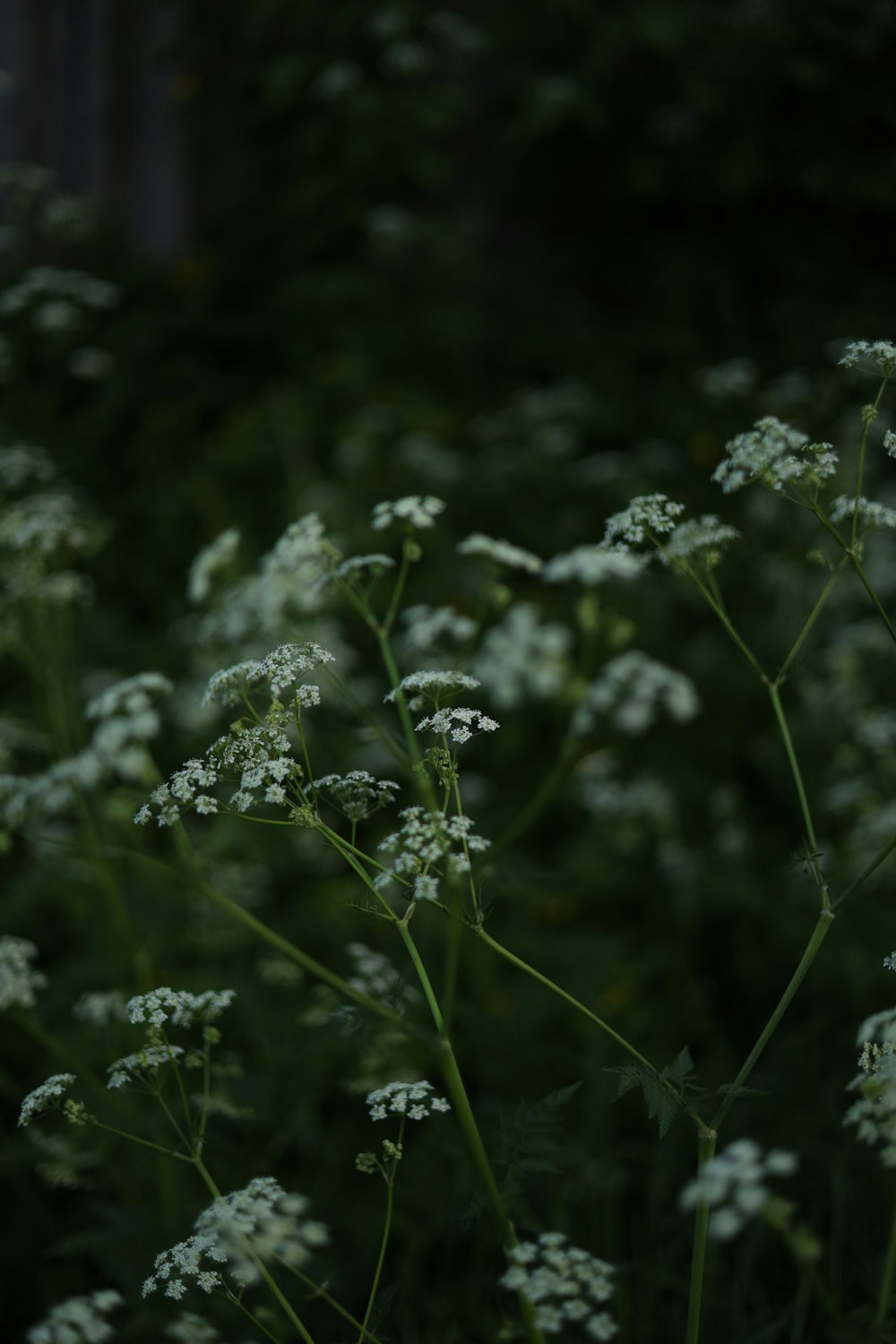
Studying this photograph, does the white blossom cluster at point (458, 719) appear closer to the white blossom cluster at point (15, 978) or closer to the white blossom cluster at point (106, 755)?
the white blossom cluster at point (106, 755)

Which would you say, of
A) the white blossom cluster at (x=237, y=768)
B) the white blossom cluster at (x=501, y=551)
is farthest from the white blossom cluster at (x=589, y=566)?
the white blossom cluster at (x=237, y=768)

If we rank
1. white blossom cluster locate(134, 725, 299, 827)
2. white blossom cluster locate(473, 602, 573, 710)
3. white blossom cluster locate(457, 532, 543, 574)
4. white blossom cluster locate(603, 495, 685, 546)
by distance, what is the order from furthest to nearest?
1. white blossom cluster locate(473, 602, 573, 710)
2. white blossom cluster locate(457, 532, 543, 574)
3. white blossom cluster locate(603, 495, 685, 546)
4. white blossom cluster locate(134, 725, 299, 827)

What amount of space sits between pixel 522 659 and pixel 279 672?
1.81m

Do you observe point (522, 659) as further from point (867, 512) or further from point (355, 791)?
point (355, 791)

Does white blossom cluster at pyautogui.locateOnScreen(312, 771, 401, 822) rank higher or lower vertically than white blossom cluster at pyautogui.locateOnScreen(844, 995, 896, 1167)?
higher

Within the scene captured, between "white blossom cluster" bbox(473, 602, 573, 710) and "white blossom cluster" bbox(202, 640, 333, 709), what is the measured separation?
1522 mm

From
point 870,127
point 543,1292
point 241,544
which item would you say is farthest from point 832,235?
point 543,1292

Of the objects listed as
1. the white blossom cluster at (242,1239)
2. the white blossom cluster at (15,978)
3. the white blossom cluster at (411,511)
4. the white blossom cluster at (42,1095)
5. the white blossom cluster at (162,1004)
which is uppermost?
the white blossom cluster at (411,511)

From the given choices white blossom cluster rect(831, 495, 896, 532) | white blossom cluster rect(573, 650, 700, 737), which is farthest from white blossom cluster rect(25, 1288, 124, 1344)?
white blossom cluster rect(831, 495, 896, 532)

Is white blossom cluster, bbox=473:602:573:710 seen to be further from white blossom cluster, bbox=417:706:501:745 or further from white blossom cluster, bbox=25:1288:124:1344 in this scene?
white blossom cluster, bbox=25:1288:124:1344

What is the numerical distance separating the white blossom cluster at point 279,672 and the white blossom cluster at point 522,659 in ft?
4.99

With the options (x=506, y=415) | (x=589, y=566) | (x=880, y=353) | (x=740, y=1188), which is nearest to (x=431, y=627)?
(x=589, y=566)

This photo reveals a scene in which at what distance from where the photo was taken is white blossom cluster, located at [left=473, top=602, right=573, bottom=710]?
3.58 m

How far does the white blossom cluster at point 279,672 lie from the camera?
1.95 meters
